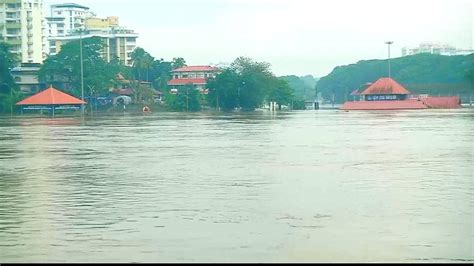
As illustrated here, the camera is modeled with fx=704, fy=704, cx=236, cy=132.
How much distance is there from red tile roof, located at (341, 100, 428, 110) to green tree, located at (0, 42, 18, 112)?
30.0 m

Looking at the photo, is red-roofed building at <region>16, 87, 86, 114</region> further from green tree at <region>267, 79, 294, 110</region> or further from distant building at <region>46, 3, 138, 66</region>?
distant building at <region>46, 3, 138, 66</region>

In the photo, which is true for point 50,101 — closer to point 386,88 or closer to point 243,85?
point 243,85

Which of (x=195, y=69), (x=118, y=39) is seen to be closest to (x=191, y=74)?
(x=195, y=69)

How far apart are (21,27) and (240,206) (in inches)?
3204

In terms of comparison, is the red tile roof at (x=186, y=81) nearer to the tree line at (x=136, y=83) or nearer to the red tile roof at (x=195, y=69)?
the red tile roof at (x=195, y=69)

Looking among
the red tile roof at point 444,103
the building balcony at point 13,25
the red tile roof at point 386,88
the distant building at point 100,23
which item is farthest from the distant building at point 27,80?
the distant building at point 100,23

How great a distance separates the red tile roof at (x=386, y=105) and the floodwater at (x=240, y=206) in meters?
47.7

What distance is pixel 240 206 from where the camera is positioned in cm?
813

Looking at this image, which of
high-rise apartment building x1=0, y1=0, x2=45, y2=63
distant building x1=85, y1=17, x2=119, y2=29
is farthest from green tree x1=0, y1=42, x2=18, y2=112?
distant building x1=85, y1=17, x2=119, y2=29

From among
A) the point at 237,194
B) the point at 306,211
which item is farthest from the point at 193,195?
the point at 306,211

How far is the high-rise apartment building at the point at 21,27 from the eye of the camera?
3295 inches

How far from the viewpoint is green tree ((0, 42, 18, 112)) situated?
57594mm

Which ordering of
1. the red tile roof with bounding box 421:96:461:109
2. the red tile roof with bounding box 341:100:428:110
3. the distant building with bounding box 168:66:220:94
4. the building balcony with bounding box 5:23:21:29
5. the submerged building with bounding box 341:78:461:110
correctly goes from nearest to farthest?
1. the red tile roof with bounding box 341:100:428:110
2. the submerged building with bounding box 341:78:461:110
3. the red tile roof with bounding box 421:96:461:109
4. the distant building with bounding box 168:66:220:94
5. the building balcony with bounding box 5:23:21:29

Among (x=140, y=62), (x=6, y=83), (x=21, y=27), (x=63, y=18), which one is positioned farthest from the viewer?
(x=63, y=18)
